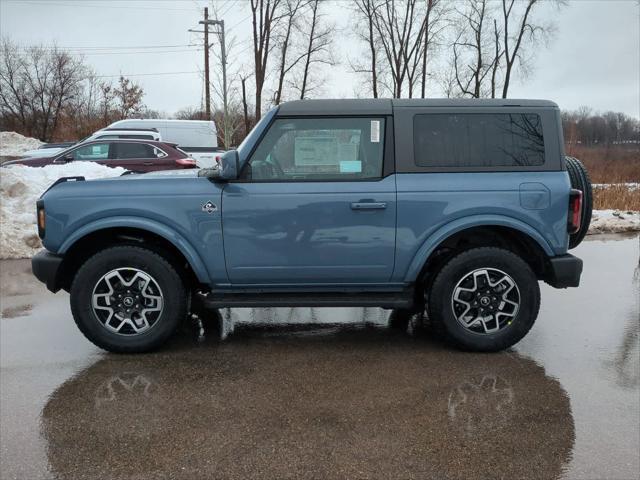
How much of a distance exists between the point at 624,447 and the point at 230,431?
2145 mm

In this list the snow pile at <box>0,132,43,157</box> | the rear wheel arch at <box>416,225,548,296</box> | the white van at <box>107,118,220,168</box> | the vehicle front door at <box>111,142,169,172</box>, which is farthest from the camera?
the snow pile at <box>0,132,43,157</box>

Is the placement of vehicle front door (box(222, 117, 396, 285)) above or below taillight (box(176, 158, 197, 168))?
below

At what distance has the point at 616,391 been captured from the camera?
141 inches

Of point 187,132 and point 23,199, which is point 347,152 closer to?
point 23,199

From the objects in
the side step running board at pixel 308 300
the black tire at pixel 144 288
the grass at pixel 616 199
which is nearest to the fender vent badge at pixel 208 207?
the black tire at pixel 144 288

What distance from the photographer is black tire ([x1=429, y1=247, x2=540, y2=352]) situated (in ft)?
13.6

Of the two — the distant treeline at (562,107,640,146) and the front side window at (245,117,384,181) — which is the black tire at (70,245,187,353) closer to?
the front side window at (245,117,384,181)

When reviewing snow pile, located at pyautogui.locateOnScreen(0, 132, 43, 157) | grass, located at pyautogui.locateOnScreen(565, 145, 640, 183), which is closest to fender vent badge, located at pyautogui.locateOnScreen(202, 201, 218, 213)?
grass, located at pyautogui.locateOnScreen(565, 145, 640, 183)

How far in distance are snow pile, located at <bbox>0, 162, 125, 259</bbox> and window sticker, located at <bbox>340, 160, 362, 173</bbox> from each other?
6033 mm

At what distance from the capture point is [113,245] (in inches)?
170

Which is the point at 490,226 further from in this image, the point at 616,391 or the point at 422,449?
the point at 422,449

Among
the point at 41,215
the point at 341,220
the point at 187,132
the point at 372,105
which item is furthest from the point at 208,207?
the point at 187,132

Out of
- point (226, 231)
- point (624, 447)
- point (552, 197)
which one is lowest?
point (624, 447)

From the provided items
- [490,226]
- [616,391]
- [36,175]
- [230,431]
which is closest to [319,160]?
[490,226]
